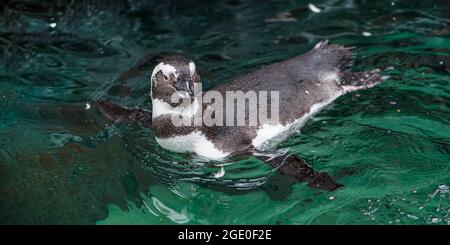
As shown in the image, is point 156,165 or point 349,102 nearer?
point 156,165

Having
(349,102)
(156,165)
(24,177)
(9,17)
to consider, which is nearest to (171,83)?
(156,165)

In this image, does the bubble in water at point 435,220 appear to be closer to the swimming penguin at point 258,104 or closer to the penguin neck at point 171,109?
the swimming penguin at point 258,104

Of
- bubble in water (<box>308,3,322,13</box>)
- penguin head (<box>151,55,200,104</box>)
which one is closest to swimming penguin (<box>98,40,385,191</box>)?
penguin head (<box>151,55,200,104</box>)

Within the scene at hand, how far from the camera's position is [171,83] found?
14.0 feet

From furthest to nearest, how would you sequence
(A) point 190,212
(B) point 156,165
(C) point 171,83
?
(B) point 156,165
(A) point 190,212
(C) point 171,83

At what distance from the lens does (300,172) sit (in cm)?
455

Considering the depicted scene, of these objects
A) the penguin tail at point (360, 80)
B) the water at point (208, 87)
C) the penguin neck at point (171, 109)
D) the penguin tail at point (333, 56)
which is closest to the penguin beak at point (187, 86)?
the penguin neck at point (171, 109)

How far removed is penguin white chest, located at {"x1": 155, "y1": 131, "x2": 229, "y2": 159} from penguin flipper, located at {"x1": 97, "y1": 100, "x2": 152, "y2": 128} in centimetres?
54

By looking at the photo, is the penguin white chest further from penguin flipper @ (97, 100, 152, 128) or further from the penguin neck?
→ penguin flipper @ (97, 100, 152, 128)

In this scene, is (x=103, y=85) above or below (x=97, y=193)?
above

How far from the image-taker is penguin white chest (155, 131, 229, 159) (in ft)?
15.0

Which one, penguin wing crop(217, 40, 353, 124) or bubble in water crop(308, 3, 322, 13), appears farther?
bubble in water crop(308, 3, 322, 13)

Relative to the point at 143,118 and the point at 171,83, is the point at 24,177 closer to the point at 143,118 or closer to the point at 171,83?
the point at 143,118
